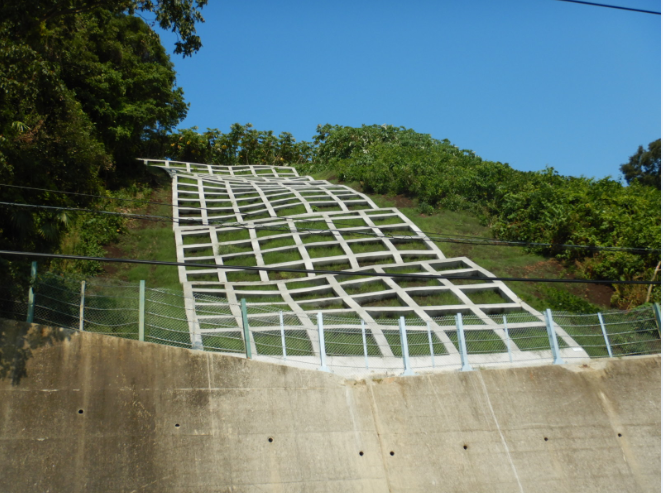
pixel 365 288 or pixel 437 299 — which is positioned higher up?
pixel 365 288

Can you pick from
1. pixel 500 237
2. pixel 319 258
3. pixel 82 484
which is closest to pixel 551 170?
pixel 500 237

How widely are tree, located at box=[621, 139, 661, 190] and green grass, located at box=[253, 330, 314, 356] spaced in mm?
35420

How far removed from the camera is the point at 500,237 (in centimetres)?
Result: 1792

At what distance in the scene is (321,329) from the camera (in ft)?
30.2

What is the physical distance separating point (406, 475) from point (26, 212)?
8.61 m

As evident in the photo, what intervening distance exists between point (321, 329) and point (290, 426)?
1.71 meters

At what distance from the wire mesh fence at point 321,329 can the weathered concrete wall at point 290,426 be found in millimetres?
369

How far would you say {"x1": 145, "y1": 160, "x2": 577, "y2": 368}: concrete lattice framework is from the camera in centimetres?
1054

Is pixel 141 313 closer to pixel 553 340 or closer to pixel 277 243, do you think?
pixel 553 340

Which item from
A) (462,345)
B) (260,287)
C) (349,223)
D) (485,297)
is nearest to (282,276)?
(260,287)

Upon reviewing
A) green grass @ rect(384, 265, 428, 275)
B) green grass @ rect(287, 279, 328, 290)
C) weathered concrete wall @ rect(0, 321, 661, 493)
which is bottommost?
weathered concrete wall @ rect(0, 321, 661, 493)

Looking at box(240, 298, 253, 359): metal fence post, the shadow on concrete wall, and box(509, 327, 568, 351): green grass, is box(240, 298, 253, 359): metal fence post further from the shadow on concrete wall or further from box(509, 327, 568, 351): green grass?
box(509, 327, 568, 351): green grass

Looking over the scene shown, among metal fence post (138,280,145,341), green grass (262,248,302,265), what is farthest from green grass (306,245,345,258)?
metal fence post (138,280,145,341)

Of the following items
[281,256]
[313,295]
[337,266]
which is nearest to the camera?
[313,295]
